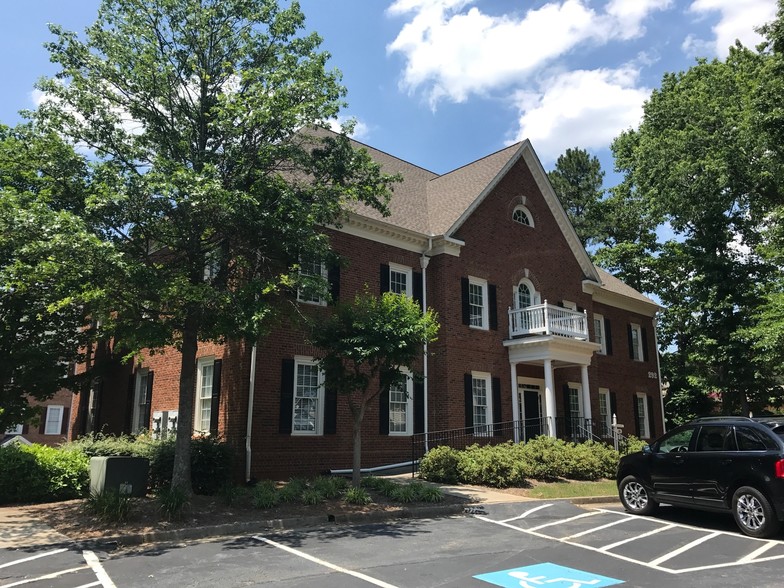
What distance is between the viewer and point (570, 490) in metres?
14.2

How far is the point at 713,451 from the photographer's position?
10102 mm

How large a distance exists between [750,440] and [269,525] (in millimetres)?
7971

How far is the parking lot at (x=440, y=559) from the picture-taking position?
22.5 feet

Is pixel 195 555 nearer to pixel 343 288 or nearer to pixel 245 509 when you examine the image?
pixel 245 509

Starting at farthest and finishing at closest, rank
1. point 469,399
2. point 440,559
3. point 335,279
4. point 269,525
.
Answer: point 469,399 < point 335,279 < point 269,525 < point 440,559

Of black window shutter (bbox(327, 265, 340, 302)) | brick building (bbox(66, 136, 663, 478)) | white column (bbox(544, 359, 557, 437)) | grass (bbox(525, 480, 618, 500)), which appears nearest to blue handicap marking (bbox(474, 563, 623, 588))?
grass (bbox(525, 480, 618, 500))

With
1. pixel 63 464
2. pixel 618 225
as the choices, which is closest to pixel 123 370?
pixel 63 464

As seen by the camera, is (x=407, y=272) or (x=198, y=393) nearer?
(x=198, y=393)

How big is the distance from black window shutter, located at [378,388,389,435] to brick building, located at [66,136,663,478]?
0.14 feet

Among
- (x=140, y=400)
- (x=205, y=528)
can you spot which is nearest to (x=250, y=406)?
(x=205, y=528)

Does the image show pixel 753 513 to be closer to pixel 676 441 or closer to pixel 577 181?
pixel 676 441

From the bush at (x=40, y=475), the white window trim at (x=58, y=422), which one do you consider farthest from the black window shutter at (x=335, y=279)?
the white window trim at (x=58, y=422)

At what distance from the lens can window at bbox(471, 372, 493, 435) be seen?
64.3 feet

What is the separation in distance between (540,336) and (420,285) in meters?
4.41
